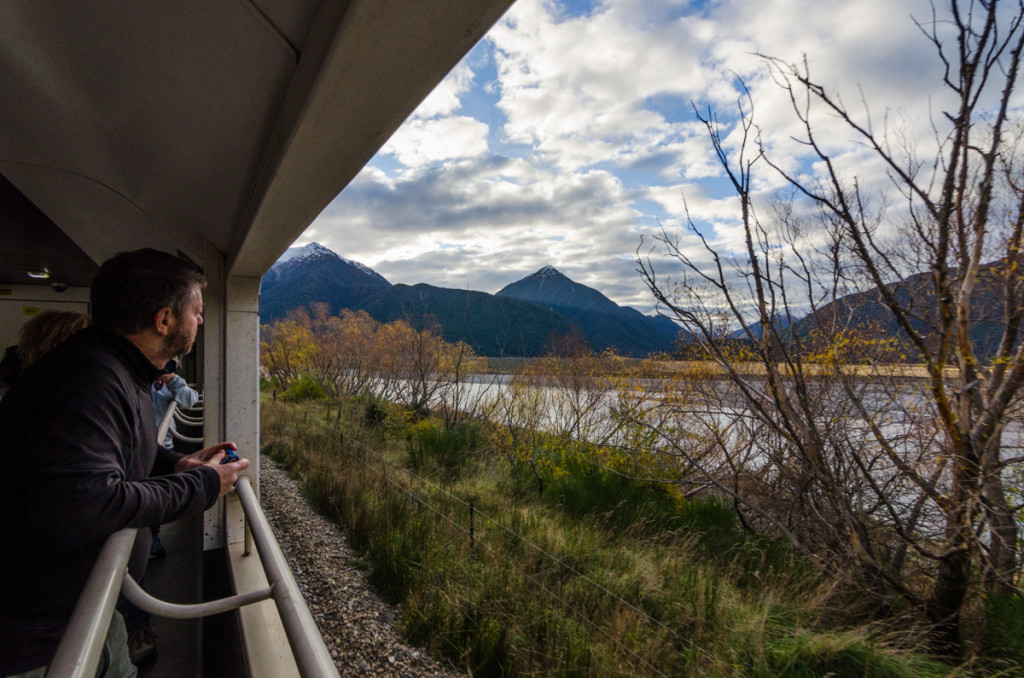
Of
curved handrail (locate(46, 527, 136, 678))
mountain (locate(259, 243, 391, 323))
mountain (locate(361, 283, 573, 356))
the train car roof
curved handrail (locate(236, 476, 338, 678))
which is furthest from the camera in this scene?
mountain (locate(259, 243, 391, 323))

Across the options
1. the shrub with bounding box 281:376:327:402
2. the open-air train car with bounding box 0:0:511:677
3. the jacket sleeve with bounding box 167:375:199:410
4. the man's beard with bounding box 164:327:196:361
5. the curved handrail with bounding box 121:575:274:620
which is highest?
A: the open-air train car with bounding box 0:0:511:677

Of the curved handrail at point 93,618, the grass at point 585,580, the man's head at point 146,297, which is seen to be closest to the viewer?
the curved handrail at point 93,618

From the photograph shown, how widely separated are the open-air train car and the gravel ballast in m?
0.89

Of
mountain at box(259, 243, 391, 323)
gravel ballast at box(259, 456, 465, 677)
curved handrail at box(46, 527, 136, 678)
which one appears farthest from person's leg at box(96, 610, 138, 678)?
mountain at box(259, 243, 391, 323)

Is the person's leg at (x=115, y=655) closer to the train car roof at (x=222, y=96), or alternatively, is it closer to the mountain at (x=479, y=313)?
the train car roof at (x=222, y=96)

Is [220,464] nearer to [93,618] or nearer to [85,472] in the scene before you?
[85,472]

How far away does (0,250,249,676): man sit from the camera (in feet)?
3.27

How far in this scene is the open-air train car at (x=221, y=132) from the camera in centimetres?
119

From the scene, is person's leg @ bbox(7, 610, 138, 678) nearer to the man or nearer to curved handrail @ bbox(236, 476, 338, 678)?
the man

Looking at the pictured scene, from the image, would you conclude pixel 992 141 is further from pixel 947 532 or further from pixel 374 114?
pixel 374 114

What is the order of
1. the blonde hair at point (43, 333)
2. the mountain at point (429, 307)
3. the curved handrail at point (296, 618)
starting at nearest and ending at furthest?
1. the curved handrail at point (296, 618)
2. the blonde hair at point (43, 333)
3. the mountain at point (429, 307)

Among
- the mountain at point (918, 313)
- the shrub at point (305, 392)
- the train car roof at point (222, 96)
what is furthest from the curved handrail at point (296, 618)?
the shrub at point (305, 392)

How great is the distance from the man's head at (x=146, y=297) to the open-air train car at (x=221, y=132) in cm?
51

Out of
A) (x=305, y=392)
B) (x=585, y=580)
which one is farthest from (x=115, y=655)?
(x=305, y=392)
